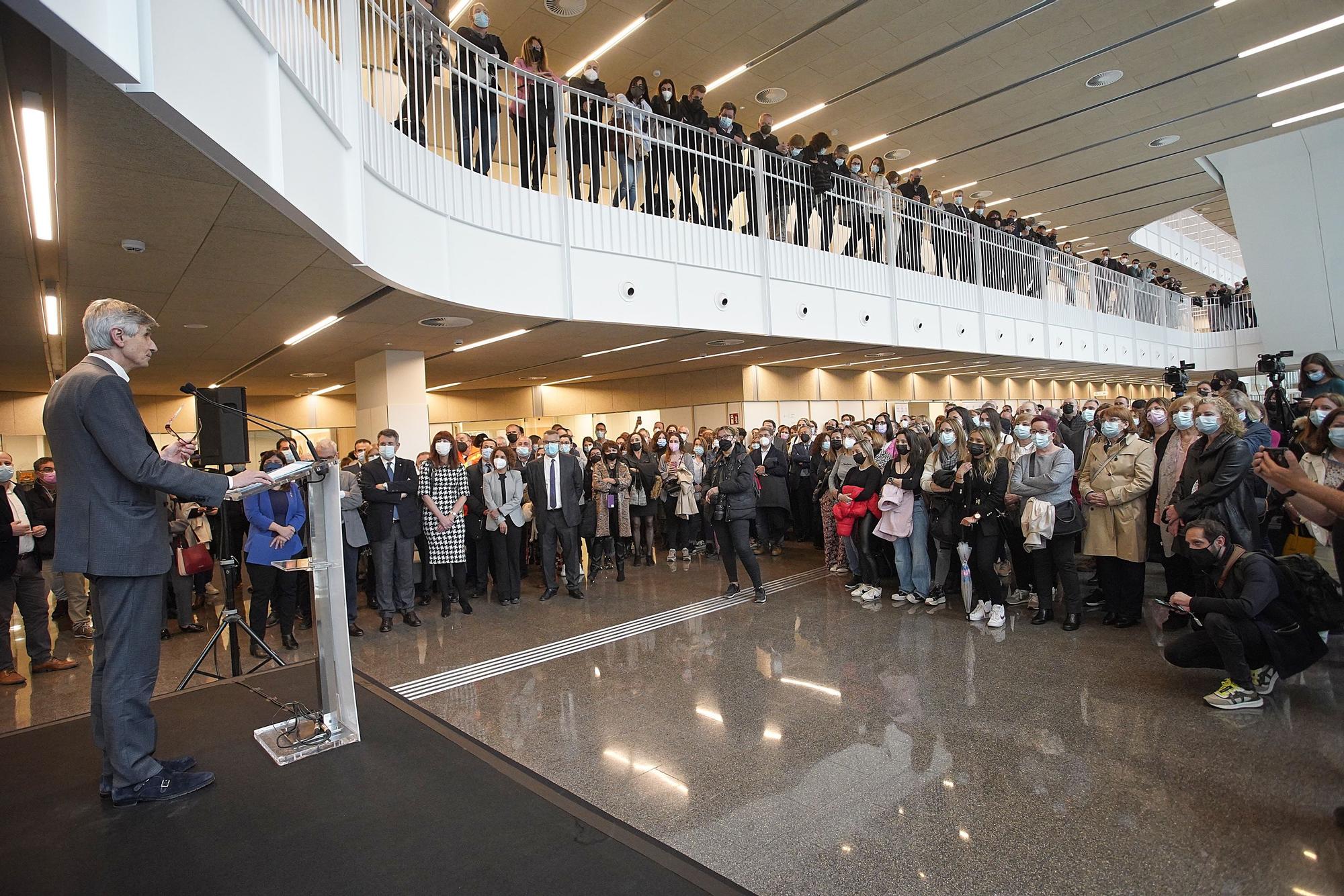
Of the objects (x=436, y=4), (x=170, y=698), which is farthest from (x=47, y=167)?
(x=436, y=4)

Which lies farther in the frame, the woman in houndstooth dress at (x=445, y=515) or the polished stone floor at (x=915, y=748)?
the woman in houndstooth dress at (x=445, y=515)

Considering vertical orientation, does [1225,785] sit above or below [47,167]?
below

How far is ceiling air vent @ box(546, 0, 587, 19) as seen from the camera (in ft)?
30.6

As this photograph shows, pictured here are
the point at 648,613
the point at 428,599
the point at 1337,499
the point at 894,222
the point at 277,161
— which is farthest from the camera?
the point at 894,222

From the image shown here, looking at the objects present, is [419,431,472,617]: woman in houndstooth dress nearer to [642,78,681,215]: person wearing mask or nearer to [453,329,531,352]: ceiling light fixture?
[642,78,681,215]: person wearing mask

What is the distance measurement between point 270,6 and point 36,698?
4607mm

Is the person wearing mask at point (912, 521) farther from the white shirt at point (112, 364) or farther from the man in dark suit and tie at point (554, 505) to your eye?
the white shirt at point (112, 364)

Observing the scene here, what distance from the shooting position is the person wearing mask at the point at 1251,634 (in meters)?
3.49

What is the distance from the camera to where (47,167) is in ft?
10.2

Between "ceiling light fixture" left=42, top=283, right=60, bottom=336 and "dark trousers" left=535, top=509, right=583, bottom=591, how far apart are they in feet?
14.2

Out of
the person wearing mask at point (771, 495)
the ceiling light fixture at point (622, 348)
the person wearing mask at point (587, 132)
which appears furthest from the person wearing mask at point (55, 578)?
the person wearing mask at point (771, 495)

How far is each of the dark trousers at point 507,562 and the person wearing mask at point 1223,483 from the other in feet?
17.8

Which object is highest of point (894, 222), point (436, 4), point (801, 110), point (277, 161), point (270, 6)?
point (801, 110)

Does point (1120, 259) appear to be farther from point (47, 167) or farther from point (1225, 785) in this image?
point (47, 167)
